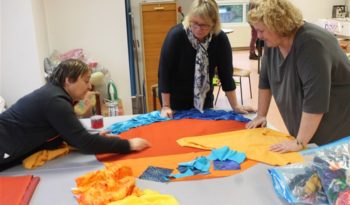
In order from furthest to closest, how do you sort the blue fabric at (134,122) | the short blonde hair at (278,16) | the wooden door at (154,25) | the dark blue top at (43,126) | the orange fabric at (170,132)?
the wooden door at (154,25)
the blue fabric at (134,122)
the orange fabric at (170,132)
the dark blue top at (43,126)
the short blonde hair at (278,16)

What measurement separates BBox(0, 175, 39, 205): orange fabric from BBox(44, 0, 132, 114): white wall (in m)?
2.16

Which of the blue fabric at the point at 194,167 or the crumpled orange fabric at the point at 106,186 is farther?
the blue fabric at the point at 194,167

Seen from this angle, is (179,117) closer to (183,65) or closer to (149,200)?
(183,65)

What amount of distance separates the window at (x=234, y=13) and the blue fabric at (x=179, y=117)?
5.81 metres

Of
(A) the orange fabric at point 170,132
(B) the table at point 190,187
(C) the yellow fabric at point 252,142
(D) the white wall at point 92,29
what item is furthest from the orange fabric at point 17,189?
(D) the white wall at point 92,29

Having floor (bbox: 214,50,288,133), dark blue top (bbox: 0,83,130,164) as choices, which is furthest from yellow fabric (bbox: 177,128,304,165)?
floor (bbox: 214,50,288,133)

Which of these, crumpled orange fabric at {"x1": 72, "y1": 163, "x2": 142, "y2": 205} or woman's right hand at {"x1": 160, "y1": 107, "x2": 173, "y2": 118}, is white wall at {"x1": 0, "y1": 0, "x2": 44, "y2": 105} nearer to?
woman's right hand at {"x1": 160, "y1": 107, "x2": 173, "y2": 118}

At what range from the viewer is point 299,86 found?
5.07 ft

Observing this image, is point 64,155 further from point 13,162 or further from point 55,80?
point 55,80

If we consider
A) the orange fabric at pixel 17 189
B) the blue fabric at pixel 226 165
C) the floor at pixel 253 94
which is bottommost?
the floor at pixel 253 94

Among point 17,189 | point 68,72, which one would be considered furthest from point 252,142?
point 17,189

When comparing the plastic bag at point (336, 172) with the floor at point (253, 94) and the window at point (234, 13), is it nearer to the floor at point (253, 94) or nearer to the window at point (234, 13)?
the floor at point (253, 94)

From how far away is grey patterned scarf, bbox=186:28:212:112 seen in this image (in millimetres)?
1962

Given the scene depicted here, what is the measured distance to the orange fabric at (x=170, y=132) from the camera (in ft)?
5.37
